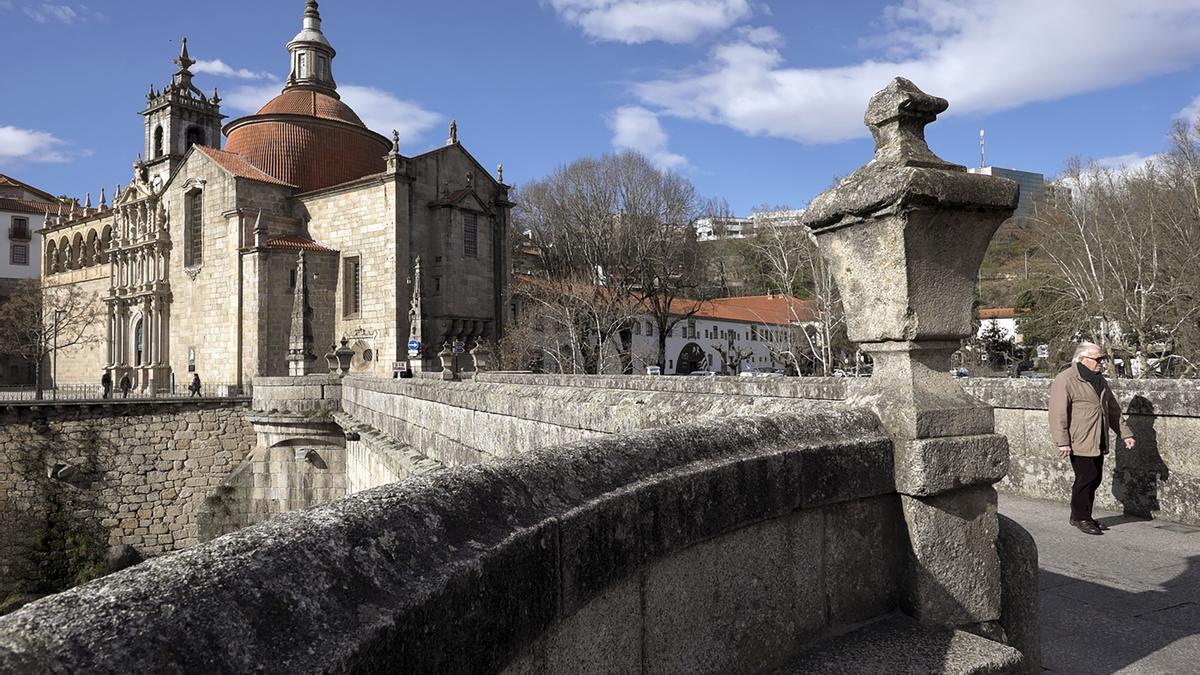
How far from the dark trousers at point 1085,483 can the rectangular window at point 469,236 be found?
32.5m

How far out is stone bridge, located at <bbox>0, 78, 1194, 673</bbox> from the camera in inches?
50.3

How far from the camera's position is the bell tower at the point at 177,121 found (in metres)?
51.9

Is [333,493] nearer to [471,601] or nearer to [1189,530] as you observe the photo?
[1189,530]

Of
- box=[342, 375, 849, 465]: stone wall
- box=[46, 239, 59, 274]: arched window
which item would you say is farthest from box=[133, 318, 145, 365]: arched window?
box=[342, 375, 849, 465]: stone wall

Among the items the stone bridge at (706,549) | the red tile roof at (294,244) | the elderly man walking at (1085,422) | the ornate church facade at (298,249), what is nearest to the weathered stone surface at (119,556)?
the ornate church facade at (298,249)

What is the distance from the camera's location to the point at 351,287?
3534cm

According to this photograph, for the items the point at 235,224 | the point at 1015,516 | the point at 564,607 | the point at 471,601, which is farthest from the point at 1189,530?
the point at 235,224

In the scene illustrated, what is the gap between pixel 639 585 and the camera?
2.21 meters

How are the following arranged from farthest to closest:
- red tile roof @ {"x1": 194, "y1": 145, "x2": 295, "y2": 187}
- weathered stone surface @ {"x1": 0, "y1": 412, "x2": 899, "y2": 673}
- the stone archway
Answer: the stone archway, red tile roof @ {"x1": 194, "y1": 145, "x2": 295, "y2": 187}, weathered stone surface @ {"x1": 0, "y1": 412, "x2": 899, "y2": 673}

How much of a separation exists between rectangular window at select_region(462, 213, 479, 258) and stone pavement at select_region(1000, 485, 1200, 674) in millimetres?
32325

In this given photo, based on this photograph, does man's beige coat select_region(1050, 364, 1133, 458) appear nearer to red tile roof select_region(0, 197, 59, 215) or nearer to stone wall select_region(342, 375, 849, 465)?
stone wall select_region(342, 375, 849, 465)

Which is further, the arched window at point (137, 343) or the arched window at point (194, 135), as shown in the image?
the arched window at point (194, 135)

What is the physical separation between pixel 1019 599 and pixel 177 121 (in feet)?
196

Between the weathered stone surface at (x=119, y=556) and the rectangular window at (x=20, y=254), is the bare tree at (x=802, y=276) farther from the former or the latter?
the rectangular window at (x=20, y=254)
